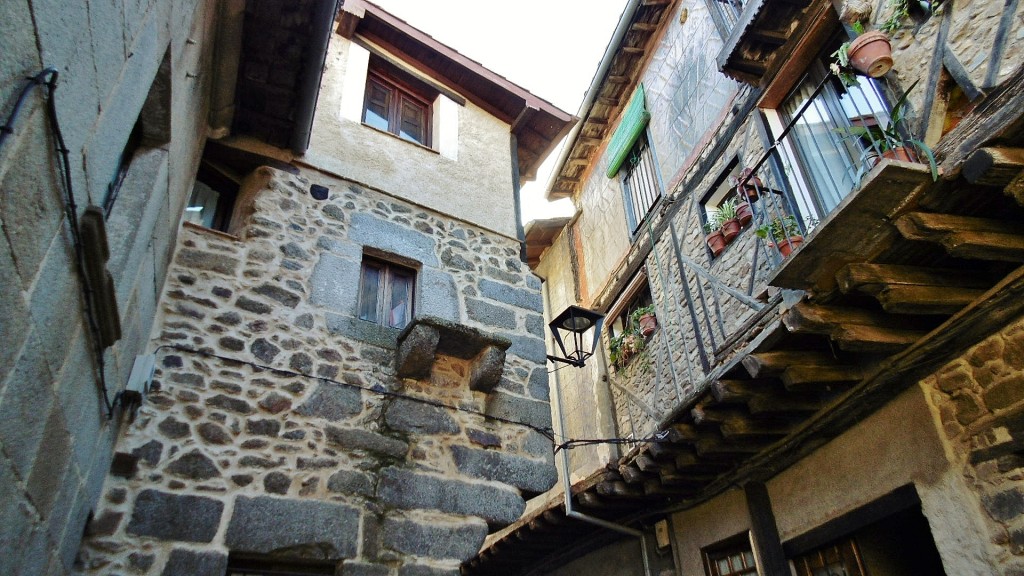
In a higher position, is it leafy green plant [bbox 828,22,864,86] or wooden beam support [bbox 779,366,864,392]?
leafy green plant [bbox 828,22,864,86]

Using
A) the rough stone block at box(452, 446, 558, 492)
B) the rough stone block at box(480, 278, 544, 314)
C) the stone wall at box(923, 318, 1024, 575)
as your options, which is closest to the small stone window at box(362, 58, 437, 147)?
the rough stone block at box(480, 278, 544, 314)

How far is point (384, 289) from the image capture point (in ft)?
15.7

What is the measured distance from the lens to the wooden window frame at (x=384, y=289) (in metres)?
4.62

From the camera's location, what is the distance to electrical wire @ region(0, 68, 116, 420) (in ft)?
4.89

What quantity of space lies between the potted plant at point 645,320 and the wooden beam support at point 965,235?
4713 mm

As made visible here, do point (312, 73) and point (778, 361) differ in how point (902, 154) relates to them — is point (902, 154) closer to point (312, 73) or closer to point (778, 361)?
point (778, 361)

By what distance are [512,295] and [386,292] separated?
109 centimetres

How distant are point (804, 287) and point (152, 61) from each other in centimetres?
350

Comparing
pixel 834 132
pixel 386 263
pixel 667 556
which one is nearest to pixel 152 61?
pixel 386 263

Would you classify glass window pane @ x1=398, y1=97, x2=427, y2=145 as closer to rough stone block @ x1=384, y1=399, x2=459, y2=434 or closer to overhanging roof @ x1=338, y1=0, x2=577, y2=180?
overhanging roof @ x1=338, y1=0, x2=577, y2=180

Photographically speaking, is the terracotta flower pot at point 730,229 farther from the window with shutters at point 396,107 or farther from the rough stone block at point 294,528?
the rough stone block at point 294,528

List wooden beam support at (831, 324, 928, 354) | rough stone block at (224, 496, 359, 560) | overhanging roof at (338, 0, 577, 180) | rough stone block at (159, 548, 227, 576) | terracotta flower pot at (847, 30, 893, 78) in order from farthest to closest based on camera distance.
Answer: overhanging roof at (338, 0, 577, 180) → terracotta flower pot at (847, 30, 893, 78) → wooden beam support at (831, 324, 928, 354) → rough stone block at (224, 496, 359, 560) → rough stone block at (159, 548, 227, 576)

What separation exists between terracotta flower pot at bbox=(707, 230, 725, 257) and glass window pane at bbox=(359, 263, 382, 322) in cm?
355

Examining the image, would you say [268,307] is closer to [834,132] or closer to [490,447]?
[490,447]
